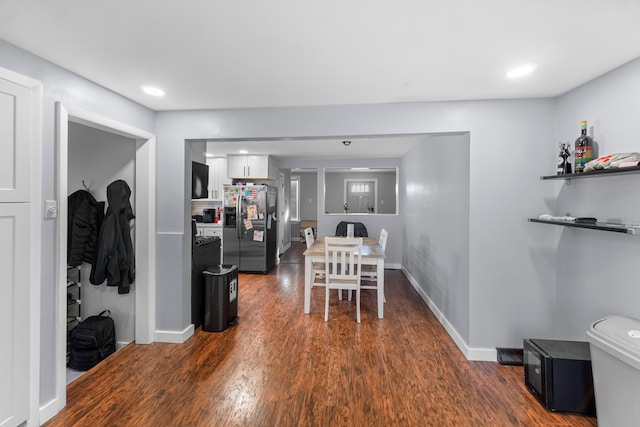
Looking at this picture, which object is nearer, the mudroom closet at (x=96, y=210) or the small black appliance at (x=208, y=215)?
the mudroom closet at (x=96, y=210)

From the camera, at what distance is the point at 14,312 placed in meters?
1.71

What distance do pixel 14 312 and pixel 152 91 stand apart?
1.78 metres

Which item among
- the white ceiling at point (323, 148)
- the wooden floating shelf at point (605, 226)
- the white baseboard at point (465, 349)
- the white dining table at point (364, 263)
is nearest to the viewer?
the wooden floating shelf at point (605, 226)

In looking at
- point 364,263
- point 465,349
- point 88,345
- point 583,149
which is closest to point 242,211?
point 364,263

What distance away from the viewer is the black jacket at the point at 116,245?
2664 mm

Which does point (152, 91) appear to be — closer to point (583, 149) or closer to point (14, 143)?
point (14, 143)

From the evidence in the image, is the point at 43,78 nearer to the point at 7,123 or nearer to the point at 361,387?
the point at 7,123

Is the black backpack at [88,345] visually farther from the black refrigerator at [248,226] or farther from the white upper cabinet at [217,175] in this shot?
the white upper cabinet at [217,175]

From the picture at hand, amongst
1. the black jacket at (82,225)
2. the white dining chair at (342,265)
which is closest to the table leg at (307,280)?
the white dining chair at (342,265)

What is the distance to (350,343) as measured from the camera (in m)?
2.88

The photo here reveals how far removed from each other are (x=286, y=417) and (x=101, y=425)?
114cm

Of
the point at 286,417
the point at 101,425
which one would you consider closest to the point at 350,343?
the point at 286,417

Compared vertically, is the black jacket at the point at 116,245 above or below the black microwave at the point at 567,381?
above

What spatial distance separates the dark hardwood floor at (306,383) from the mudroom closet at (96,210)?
1.63ft
